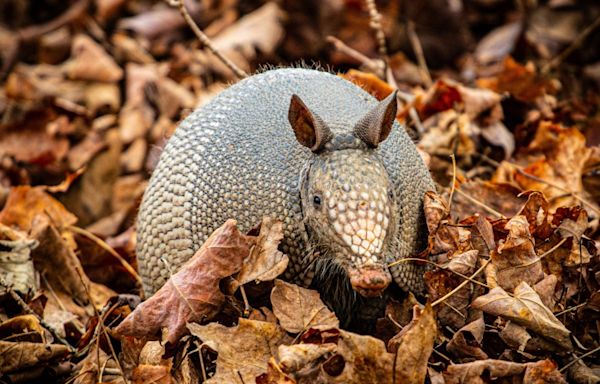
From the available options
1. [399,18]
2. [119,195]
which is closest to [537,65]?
[399,18]

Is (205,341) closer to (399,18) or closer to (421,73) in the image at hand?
(421,73)

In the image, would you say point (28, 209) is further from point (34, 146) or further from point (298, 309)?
point (298, 309)

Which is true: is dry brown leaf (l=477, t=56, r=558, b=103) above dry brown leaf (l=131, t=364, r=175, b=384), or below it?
below

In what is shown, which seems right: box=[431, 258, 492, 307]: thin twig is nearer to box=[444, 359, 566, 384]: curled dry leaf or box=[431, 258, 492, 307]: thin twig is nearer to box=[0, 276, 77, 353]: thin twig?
box=[444, 359, 566, 384]: curled dry leaf

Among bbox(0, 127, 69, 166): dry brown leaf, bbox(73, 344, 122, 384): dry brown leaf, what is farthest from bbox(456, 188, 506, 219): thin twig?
bbox(0, 127, 69, 166): dry brown leaf

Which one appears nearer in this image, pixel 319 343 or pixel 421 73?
pixel 319 343
